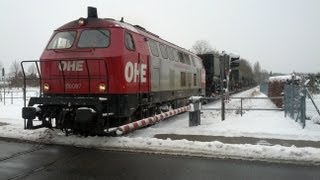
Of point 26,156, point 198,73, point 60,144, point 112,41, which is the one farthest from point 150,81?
point 198,73

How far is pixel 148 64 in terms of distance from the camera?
42.0 feet

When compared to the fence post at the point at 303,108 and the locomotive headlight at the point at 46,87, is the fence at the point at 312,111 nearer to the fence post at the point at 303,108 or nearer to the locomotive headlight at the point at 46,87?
the fence post at the point at 303,108

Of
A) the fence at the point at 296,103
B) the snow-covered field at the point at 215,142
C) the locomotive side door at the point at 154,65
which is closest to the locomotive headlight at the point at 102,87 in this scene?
the snow-covered field at the point at 215,142

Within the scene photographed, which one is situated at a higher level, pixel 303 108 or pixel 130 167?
pixel 303 108

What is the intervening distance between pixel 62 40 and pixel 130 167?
16.8 feet

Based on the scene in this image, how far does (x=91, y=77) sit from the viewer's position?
10.9 meters

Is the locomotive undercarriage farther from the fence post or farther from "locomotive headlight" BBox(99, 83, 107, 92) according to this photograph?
the fence post

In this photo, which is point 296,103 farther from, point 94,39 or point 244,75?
point 244,75

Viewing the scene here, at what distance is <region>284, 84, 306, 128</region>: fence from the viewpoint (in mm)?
12633

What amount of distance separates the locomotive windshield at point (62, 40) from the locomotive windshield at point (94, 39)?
0.31 meters

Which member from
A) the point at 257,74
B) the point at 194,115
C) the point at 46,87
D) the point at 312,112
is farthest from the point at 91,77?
the point at 257,74

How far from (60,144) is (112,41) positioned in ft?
9.96

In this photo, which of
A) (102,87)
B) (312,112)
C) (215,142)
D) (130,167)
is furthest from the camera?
(312,112)

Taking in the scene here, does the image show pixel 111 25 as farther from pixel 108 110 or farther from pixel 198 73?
pixel 198 73
